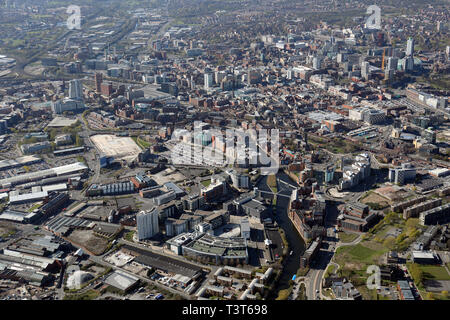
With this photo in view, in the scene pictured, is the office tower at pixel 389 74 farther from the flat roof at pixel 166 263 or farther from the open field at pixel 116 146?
→ the flat roof at pixel 166 263

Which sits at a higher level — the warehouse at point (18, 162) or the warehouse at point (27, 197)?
the warehouse at point (18, 162)

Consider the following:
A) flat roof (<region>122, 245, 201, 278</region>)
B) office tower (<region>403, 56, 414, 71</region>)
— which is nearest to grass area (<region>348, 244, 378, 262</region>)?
flat roof (<region>122, 245, 201, 278</region>)

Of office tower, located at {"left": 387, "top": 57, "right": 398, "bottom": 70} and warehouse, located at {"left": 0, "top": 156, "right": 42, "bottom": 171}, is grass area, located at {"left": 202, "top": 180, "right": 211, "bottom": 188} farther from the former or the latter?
office tower, located at {"left": 387, "top": 57, "right": 398, "bottom": 70}

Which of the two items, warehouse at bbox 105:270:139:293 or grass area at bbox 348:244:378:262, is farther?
grass area at bbox 348:244:378:262

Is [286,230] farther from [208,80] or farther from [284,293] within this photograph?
[208,80]

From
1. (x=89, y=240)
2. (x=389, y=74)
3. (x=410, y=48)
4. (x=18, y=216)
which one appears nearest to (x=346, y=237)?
(x=89, y=240)

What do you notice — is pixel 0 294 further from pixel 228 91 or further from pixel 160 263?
pixel 228 91

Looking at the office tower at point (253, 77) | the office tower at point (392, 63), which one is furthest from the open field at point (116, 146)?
the office tower at point (392, 63)
